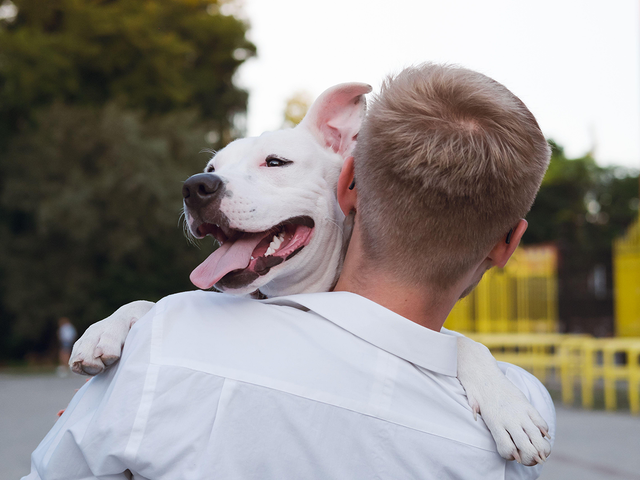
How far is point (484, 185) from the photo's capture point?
4.91 feet

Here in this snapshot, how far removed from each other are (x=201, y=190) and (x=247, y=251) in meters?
0.21

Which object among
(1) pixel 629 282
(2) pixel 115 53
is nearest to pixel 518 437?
(1) pixel 629 282

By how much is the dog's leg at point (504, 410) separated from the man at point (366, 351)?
3 cm

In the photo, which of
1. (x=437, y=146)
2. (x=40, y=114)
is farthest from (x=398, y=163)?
(x=40, y=114)

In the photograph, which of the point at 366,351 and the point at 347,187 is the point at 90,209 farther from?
the point at 366,351

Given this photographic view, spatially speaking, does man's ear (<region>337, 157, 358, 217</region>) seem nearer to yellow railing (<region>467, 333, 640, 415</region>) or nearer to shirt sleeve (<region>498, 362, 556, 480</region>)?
shirt sleeve (<region>498, 362, 556, 480</region>)

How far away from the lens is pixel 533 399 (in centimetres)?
195

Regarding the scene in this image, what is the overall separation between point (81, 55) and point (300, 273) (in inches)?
937

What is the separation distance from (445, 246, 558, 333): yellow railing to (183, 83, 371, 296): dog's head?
41.0 ft

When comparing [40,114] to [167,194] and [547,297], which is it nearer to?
[167,194]

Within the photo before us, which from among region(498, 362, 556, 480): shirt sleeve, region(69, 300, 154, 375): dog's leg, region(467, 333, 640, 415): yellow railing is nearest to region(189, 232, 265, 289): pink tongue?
region(69, 300, 154, 375): dog's leg

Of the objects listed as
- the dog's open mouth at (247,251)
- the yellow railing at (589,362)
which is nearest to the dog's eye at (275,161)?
the dog's open mouth at (247,251)

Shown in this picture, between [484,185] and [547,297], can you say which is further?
[547,297]

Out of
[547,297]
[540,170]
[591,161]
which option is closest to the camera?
[540,170]
